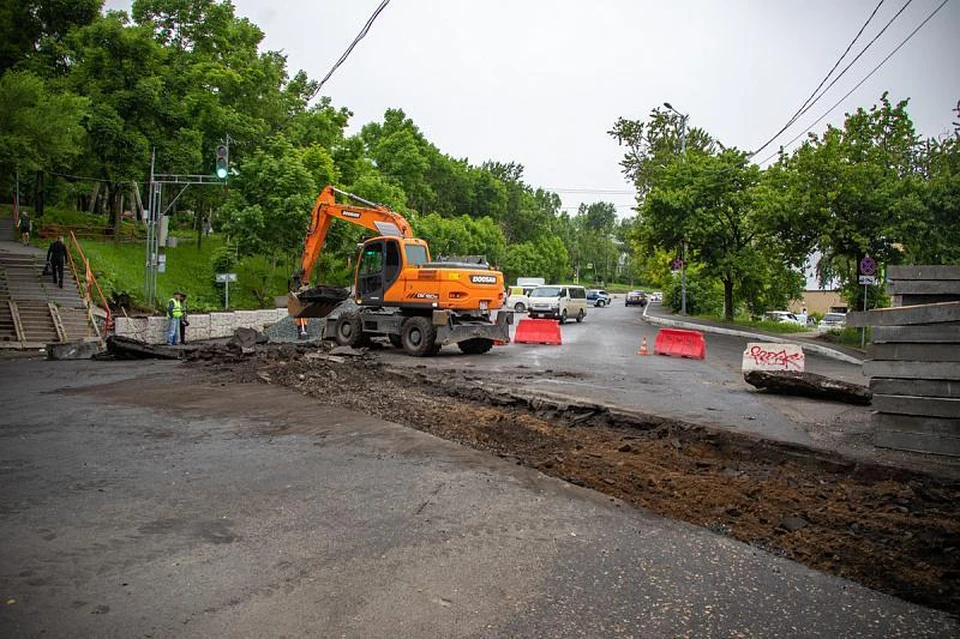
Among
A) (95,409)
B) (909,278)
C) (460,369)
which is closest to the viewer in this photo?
(909,278)

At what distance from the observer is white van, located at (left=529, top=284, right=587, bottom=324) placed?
1336 inches

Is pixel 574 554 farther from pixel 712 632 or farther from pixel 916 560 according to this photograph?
pixel 916 560

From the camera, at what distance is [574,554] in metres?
4.33

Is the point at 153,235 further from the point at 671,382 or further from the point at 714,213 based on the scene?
the point at 714,213

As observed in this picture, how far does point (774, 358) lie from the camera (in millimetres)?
13016

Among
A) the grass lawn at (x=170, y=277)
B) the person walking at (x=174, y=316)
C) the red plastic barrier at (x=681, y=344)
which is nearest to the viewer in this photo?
the red plastic barrier at (x=681, y=344)

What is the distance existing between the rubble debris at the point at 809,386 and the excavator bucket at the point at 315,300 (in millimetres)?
12363

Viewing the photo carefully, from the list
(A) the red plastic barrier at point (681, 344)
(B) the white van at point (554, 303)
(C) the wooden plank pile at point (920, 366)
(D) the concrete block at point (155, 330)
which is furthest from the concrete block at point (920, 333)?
(B) the white van at point (554, 303)

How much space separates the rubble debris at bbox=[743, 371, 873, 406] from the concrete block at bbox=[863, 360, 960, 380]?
10.7 feet

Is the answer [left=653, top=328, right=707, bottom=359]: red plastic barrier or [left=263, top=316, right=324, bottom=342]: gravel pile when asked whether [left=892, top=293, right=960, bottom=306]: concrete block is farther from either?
[left=263, top=316, right=324, bottom=342]: gravel pile

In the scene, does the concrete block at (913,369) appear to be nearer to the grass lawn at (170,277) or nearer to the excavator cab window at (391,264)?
the excavator cab window at (391,264)

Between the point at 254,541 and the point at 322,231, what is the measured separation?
50.5ft

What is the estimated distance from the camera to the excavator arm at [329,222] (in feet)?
61.0

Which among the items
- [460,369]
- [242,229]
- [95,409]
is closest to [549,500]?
[95,409]
